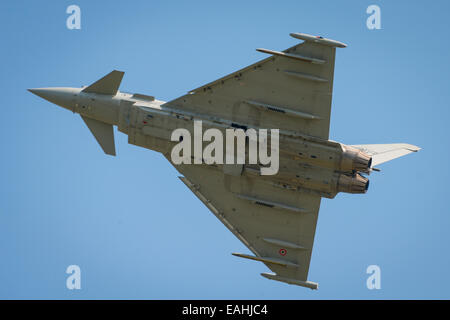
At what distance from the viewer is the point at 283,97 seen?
74.0ft

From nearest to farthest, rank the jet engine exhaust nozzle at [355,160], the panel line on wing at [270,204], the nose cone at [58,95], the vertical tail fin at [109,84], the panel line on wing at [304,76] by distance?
the panel line on wing at [304,76]
the jet engine exhaust nozzle at [355,160]
the vertical tail fin at [109,84]
the panel line on wing at [270,204]
the nose cone at [58,95]

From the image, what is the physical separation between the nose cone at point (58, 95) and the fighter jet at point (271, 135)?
0.03m

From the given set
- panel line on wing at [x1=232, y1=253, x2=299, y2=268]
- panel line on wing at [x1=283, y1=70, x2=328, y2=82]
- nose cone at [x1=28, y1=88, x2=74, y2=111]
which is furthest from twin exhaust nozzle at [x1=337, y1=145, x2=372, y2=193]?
nose cone at [x1=28, y1=88, x2=74, y2=111]

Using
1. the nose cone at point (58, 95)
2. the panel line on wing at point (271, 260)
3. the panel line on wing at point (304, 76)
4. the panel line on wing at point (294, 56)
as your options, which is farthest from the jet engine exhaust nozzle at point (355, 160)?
the nose cone at point (58, 95)

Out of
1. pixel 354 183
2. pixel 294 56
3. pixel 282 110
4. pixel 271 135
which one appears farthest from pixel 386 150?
pixel 294 56

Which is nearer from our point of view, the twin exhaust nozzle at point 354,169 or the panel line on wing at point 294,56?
the panel line on wing at point 294,56

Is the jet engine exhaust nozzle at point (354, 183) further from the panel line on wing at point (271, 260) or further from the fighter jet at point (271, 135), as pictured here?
the panel line on wing at point (271, 260)

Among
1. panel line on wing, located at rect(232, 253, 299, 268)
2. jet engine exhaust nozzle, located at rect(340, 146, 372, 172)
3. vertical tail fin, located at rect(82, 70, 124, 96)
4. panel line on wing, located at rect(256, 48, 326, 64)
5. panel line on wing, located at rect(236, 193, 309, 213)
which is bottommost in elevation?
panel line on wing, located at rect(232, 253, 299, 268)

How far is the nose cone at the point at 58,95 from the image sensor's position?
23.9 metres

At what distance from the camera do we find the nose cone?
78.4 ft

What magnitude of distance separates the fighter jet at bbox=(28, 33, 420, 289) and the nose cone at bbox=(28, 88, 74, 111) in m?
0.03

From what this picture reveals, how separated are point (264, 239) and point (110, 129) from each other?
6.05 meters

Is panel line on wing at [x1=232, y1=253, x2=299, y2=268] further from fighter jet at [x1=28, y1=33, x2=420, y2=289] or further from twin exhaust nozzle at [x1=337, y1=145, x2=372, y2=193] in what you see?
twin exhaust nozzle at [x1=337, y1=145, x2=372, y2=193]

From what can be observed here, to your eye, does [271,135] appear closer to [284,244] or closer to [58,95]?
[284,244]
